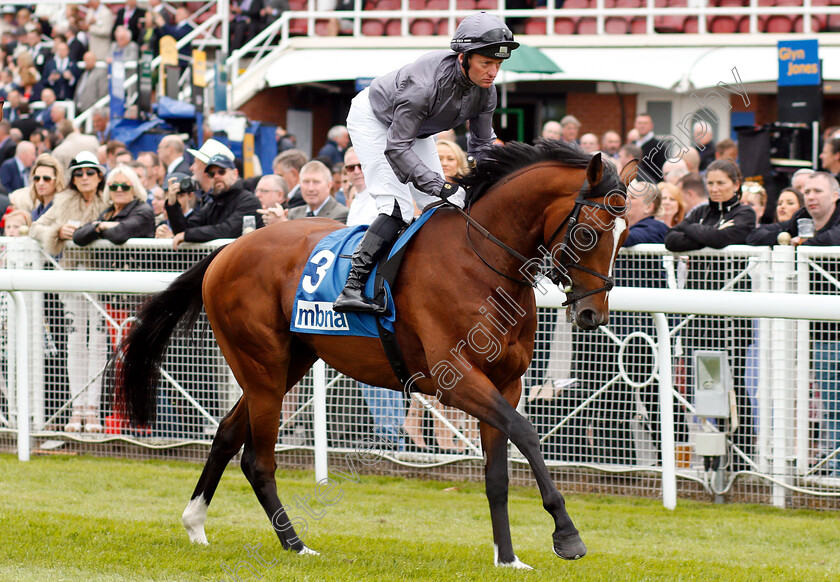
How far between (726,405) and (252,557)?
8.82 feet

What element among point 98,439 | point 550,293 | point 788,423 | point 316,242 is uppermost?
point 316,242

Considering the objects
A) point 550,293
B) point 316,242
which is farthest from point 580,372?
point 316,242

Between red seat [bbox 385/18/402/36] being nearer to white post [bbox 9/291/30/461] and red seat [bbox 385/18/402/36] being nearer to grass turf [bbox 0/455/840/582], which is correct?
white post [bbox 9/291/30/461]

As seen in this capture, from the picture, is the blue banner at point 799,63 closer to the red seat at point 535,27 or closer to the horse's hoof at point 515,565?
the horse's hoof at point 515,565

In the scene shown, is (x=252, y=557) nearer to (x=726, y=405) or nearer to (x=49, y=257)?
(x=726, y=405)

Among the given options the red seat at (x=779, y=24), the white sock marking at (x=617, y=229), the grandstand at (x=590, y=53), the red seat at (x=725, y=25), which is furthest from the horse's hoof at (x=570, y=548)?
the red seat at (x=725, y=25)

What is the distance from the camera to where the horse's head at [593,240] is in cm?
429

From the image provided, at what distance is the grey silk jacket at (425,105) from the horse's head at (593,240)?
635 mm

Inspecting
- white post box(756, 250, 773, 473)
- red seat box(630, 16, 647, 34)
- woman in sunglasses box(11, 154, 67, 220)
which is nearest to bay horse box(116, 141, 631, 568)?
white post box(756, 250, 773, 473)

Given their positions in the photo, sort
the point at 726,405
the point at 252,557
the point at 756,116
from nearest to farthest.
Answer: the point at 252,557
the point at 726,405
the point at 756,116

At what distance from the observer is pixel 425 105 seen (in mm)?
4621

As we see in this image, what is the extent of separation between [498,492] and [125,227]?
3.78 metres

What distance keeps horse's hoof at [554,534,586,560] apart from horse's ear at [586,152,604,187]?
1.33 metres

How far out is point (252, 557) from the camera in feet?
16.2
